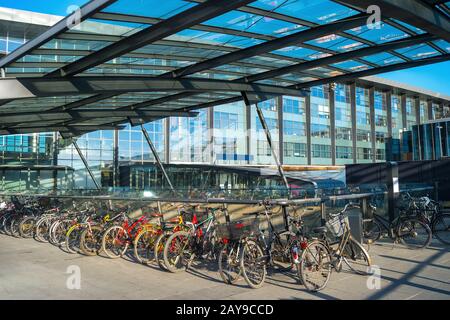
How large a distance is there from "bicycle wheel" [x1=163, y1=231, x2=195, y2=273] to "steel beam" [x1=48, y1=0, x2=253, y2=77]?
12.1 ft

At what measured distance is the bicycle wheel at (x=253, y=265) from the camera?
609 cm

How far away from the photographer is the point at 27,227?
486 inches

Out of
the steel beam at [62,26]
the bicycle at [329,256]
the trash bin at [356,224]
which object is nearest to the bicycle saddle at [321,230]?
the bicycle at [329,256]

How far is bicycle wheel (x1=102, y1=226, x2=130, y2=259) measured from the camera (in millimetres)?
8469

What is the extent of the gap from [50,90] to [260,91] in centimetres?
700

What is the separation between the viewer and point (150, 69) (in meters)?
12.4

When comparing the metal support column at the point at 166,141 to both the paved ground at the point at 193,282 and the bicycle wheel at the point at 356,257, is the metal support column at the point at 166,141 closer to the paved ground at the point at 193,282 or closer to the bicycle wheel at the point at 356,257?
the paved ground at the point at 193,282

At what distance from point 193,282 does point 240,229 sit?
1.05 meters

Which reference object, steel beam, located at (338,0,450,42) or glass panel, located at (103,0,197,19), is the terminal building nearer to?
glass panel, located at (103,0,197,19)

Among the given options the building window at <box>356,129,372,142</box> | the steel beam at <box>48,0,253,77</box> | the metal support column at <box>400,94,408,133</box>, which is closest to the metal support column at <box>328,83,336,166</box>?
the building window at <box>356,129,372,142</box>

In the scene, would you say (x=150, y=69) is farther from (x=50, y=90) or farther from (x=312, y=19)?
(x=312, y=19)
